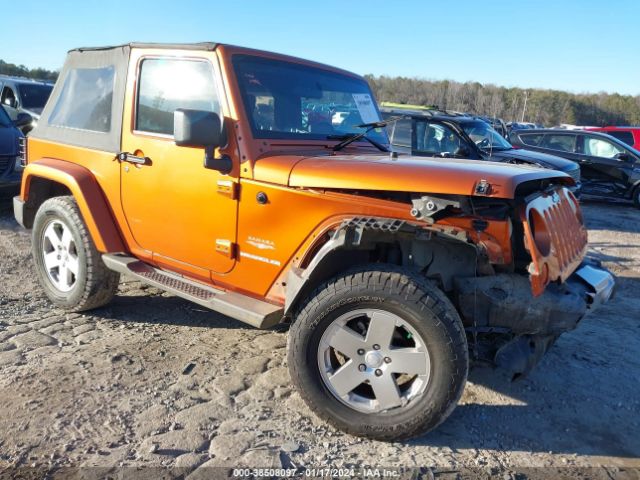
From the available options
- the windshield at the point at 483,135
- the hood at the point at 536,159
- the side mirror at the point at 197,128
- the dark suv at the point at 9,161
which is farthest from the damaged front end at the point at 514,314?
the dark suv at the point at 9,161

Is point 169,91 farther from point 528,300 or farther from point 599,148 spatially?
point 599,148

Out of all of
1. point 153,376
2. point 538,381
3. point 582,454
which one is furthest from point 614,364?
point 153,376

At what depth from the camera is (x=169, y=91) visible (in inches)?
144

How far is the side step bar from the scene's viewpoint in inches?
123

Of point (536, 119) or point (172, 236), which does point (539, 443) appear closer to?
point (172, 236)

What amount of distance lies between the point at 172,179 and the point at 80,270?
1.23 m

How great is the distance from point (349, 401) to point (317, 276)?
2.28 feet

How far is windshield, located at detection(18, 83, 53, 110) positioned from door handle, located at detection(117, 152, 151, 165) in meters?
9.86

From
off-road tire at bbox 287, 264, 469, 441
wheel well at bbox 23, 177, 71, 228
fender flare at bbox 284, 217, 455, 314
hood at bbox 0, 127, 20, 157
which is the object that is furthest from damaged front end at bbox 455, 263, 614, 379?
hood at bbox 0, 127, 20, 157

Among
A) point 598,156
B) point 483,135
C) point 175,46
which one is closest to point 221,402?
point 175,46

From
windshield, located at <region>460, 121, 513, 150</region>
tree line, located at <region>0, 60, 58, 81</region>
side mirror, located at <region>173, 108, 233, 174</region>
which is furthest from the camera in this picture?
tree line, located at <region>0, 60, 58, 81</region>

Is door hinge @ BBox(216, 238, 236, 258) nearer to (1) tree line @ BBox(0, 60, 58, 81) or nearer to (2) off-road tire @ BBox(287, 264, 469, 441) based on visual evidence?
(2) off-road tire @ BBox(287, 264, 469, 441)

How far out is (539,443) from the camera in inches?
115

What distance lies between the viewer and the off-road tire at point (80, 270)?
404cm
